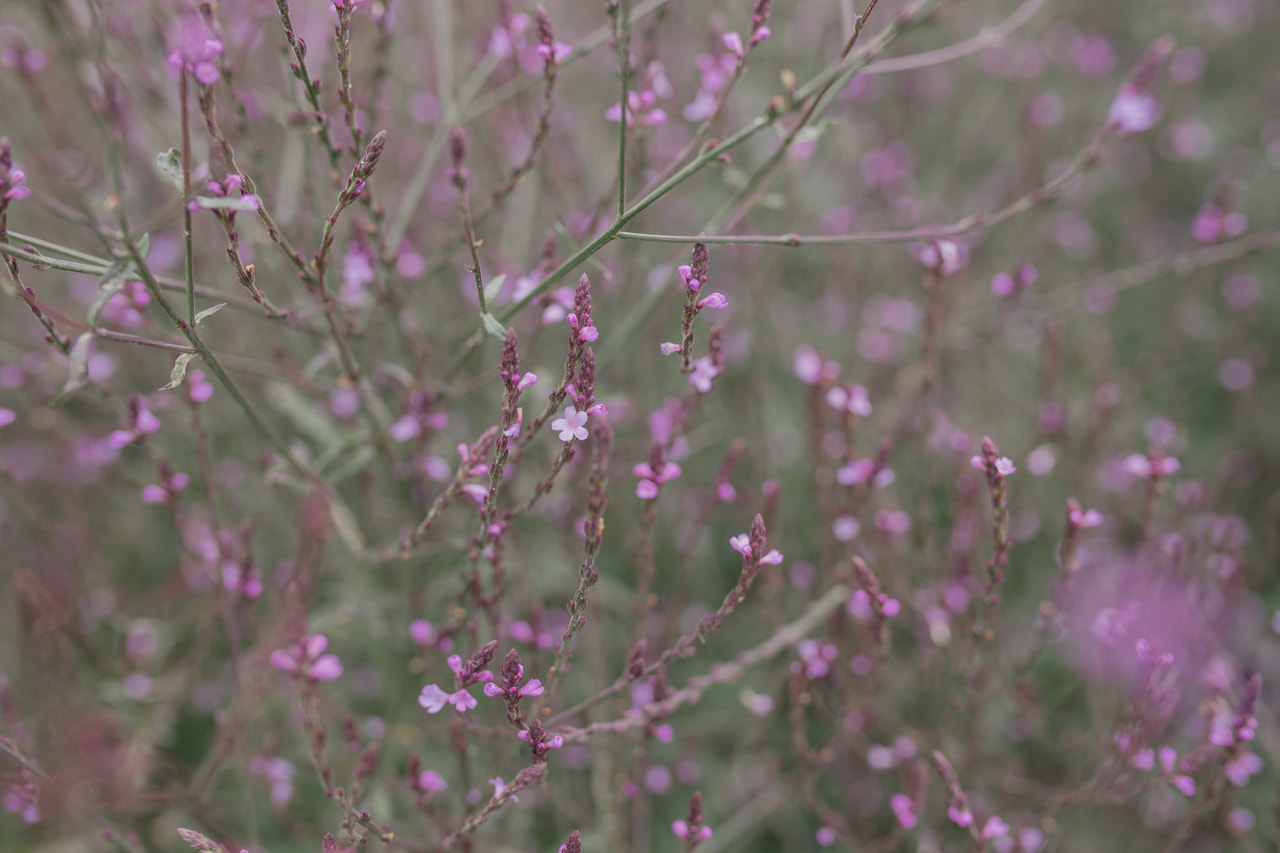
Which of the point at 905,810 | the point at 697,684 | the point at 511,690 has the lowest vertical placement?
the point at 905,810

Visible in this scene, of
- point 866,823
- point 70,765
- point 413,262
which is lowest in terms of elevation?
point 866,823

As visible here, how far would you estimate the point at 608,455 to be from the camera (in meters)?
1.70

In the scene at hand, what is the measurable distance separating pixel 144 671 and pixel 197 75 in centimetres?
215

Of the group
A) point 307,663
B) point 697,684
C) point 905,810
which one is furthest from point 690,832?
point 307,663

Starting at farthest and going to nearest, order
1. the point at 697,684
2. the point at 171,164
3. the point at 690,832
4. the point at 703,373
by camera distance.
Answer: the point at 697,684
the point at 703,373
the point at 690,832
the point at 171,164

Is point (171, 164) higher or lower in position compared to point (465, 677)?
higher

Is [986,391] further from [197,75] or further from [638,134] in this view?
[197,75]

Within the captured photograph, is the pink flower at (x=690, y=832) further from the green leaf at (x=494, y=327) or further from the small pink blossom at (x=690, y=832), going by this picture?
Answer: the green leaf at (x=494, y=327)

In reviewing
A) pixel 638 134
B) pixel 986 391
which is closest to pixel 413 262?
pixel 638 134

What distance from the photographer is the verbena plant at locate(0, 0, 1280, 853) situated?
1.72 m

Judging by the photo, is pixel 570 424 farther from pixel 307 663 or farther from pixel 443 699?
pixel 307 663

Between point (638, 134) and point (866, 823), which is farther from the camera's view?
point (866, 823)

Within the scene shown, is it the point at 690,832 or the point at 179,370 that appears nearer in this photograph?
the point at 179,370

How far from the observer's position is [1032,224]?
3938 mm
